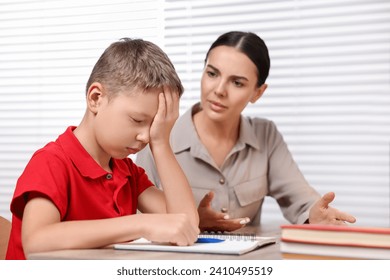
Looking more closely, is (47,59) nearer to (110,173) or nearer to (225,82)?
(225,82)

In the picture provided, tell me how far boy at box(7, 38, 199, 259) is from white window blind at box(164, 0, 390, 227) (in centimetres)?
152

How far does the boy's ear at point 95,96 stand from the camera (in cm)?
122

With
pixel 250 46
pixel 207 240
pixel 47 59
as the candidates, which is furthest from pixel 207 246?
pixel 47 59

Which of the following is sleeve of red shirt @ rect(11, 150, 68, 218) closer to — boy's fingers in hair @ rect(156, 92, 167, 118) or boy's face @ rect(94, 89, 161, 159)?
boy's face @ rect(94, 89, 161, 159)

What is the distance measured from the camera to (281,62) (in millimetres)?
2848

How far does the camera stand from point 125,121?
1173mm

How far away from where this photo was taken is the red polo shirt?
1.06 m

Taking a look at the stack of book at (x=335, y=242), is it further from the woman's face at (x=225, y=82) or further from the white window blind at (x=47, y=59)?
the white window blind at (x=47, y=59)

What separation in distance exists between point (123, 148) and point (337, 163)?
1.76m

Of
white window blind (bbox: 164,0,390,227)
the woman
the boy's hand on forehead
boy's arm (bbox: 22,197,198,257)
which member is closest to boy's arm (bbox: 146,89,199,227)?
the boy's hand on forehead

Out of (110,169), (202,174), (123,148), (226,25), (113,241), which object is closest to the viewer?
(113,241)

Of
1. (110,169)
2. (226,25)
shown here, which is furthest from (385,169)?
(110,169)

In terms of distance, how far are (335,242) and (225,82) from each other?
117 cm

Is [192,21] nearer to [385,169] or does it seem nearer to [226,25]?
[226,25]
